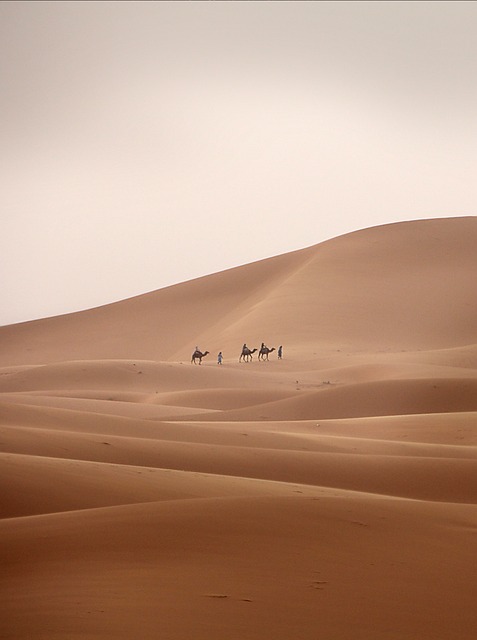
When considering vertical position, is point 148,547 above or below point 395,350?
below

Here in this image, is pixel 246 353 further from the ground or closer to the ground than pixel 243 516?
further from the ground

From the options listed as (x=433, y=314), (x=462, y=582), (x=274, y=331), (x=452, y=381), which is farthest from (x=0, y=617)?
(x=433, y=314)

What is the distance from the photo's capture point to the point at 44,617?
15.3 ft

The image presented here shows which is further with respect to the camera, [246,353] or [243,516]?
[246,353]

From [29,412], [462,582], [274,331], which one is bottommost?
[462,582]

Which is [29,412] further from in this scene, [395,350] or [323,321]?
[323,321]

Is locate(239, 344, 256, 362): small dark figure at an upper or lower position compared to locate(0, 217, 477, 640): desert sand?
upper

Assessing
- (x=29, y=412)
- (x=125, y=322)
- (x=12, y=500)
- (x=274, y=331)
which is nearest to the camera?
(x=12, y=500)

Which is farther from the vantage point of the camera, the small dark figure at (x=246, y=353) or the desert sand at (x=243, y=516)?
the small dark figure at (x=246, y=353)

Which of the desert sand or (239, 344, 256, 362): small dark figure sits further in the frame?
(239, 344, 256, 362): small dark figure

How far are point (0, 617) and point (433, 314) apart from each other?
47.7 metres

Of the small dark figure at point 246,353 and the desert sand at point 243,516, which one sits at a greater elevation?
the small dark figure at point 246,353

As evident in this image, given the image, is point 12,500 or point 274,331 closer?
point 12,500

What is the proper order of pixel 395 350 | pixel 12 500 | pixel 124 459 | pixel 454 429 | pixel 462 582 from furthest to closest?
pixel 395 350
pixel 454 429
pixel 124 459
pixel 12 500
pixel 462 582
